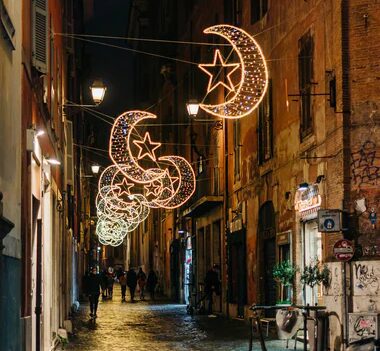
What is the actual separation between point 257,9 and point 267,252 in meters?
7.41

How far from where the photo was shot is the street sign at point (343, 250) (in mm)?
16734

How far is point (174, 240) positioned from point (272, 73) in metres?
25.8

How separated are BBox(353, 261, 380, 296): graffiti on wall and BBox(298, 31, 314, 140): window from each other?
407 cm

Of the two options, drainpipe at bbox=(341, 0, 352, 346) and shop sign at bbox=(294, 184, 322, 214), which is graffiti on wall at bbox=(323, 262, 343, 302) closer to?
drainpipe at bbox=(341, 0, 352, 346)

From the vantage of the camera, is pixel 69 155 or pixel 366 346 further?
pixel 69 155

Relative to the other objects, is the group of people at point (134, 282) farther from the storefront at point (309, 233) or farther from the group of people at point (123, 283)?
the storefront at point (309, 233)

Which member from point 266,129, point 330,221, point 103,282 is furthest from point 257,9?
point 103,282

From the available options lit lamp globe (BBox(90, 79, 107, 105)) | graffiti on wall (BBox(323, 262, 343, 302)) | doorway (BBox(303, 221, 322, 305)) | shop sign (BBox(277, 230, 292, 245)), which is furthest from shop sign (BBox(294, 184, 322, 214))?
lit lamp globe (BBox(90, 79, 107, 105))

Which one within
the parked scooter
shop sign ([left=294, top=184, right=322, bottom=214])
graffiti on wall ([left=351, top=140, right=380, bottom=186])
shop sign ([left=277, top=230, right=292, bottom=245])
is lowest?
the parked scooter

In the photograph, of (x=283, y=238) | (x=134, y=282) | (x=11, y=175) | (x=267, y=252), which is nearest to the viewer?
(x=11, y=175)

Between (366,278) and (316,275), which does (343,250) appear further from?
(316,275)

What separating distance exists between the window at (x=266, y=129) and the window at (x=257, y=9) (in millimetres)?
2582

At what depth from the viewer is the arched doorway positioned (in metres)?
24.8

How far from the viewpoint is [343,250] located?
16.7 metres
